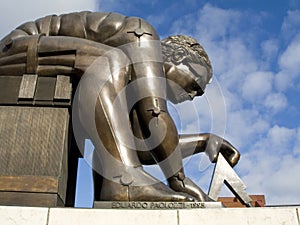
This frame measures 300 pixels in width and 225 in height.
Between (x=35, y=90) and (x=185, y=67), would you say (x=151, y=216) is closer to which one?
(x=35, y=90)

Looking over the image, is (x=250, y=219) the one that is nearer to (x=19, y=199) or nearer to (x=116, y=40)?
(x=19, y=199)

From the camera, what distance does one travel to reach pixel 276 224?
107 inches

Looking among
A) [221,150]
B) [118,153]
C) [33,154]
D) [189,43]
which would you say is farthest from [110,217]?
[189,43]

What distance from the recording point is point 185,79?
4348mm

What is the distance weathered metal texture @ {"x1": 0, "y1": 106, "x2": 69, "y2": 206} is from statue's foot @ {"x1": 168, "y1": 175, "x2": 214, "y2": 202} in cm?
94

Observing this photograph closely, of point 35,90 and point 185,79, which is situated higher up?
point 185,79

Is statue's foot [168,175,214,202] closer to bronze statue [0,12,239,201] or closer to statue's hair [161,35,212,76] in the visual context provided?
bronze statue [0,12,239,201]

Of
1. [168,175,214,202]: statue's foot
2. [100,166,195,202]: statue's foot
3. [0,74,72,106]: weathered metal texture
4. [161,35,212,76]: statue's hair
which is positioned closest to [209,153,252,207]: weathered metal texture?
[168,175,214,202]: statue's foot

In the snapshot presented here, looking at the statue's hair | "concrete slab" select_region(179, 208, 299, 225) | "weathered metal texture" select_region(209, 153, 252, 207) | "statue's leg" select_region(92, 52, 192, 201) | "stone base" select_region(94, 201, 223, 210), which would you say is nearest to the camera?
"concrete slab" select_region(179, 208, 299, 225)

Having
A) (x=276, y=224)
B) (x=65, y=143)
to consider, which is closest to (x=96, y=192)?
(x=65, y=143)

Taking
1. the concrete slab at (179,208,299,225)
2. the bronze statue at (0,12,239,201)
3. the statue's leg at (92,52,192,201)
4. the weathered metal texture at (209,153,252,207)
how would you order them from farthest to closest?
1. the weathered metal texture at (209,153,252,207)
2. the bronze statue at (0,12,239,201)
3. the statue's leg at (92,52,192,201)
4. the concrete slab at (179,208,299,225)

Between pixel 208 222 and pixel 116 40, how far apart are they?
209 centimetres

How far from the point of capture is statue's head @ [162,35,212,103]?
4.30 metres

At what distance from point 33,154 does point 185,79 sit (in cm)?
175
